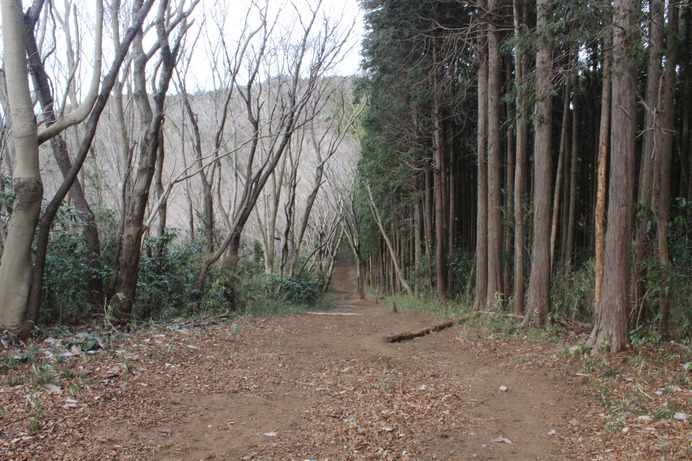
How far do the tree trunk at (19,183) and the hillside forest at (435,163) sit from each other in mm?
18

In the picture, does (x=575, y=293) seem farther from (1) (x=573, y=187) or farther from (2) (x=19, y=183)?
(2) (x=19, y=183)

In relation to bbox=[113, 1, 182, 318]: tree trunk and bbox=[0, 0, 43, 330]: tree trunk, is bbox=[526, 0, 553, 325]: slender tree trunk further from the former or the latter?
bbox=[0, 0, 43, 330]: tree trunk

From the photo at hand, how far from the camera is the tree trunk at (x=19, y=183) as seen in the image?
5.40m

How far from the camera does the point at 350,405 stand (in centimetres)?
473

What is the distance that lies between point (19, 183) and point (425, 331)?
709cm

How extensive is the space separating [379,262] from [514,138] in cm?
1631

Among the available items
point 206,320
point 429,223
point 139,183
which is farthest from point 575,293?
point 139,183

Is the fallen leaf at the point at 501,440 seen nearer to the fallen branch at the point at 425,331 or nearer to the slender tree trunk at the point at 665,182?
the slender tree trunk at the point at 665,182

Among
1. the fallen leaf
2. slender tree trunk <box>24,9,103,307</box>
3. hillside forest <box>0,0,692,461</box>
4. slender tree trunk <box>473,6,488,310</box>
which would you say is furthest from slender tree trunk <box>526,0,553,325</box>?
slender tree trunk <box>24,9,103,307</box>

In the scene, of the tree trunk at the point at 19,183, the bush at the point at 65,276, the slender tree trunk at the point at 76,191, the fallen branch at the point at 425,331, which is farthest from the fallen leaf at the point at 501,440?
the slender tree trunk at the point at 76,191

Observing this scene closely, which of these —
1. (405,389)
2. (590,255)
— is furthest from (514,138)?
(405,389)

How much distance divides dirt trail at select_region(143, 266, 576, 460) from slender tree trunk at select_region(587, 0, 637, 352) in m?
1.34

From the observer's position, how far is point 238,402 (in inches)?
185

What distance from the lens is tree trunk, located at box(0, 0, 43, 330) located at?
5398mm
